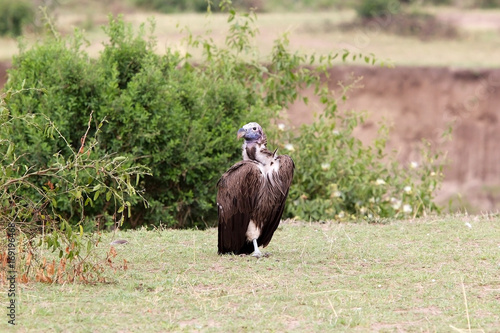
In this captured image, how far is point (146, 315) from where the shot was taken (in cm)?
498

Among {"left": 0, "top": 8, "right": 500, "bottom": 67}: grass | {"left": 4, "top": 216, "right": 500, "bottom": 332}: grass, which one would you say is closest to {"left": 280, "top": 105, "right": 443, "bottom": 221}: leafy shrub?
{"left": 4, "top": 216, "right": 500, "bottom": 332}: grass

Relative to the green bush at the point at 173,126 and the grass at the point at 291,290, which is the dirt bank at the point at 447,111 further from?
the grass at the point at 291,290

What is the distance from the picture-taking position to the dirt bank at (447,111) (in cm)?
2017

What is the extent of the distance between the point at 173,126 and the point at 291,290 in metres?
3.62

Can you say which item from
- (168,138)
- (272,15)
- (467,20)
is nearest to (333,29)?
(272,15)

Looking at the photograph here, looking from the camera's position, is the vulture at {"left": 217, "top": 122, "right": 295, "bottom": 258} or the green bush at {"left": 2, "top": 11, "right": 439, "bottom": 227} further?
the green bush at {"left": 2, "top": 11, "right": 439, "bottom": 227}

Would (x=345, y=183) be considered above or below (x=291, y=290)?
below

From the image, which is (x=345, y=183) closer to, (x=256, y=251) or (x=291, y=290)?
(x=256, y=251)

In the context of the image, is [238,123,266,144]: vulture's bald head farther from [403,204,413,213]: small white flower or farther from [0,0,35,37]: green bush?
[0,0,35,37]: green bush

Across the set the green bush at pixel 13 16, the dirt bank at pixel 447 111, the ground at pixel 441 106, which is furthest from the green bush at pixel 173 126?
the green bush at pixel 13 16

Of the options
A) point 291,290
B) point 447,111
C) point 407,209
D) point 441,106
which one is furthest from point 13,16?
point 291,290

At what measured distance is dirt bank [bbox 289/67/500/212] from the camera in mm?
20172

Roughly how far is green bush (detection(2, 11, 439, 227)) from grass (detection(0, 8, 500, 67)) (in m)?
9.97

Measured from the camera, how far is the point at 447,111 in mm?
20484
